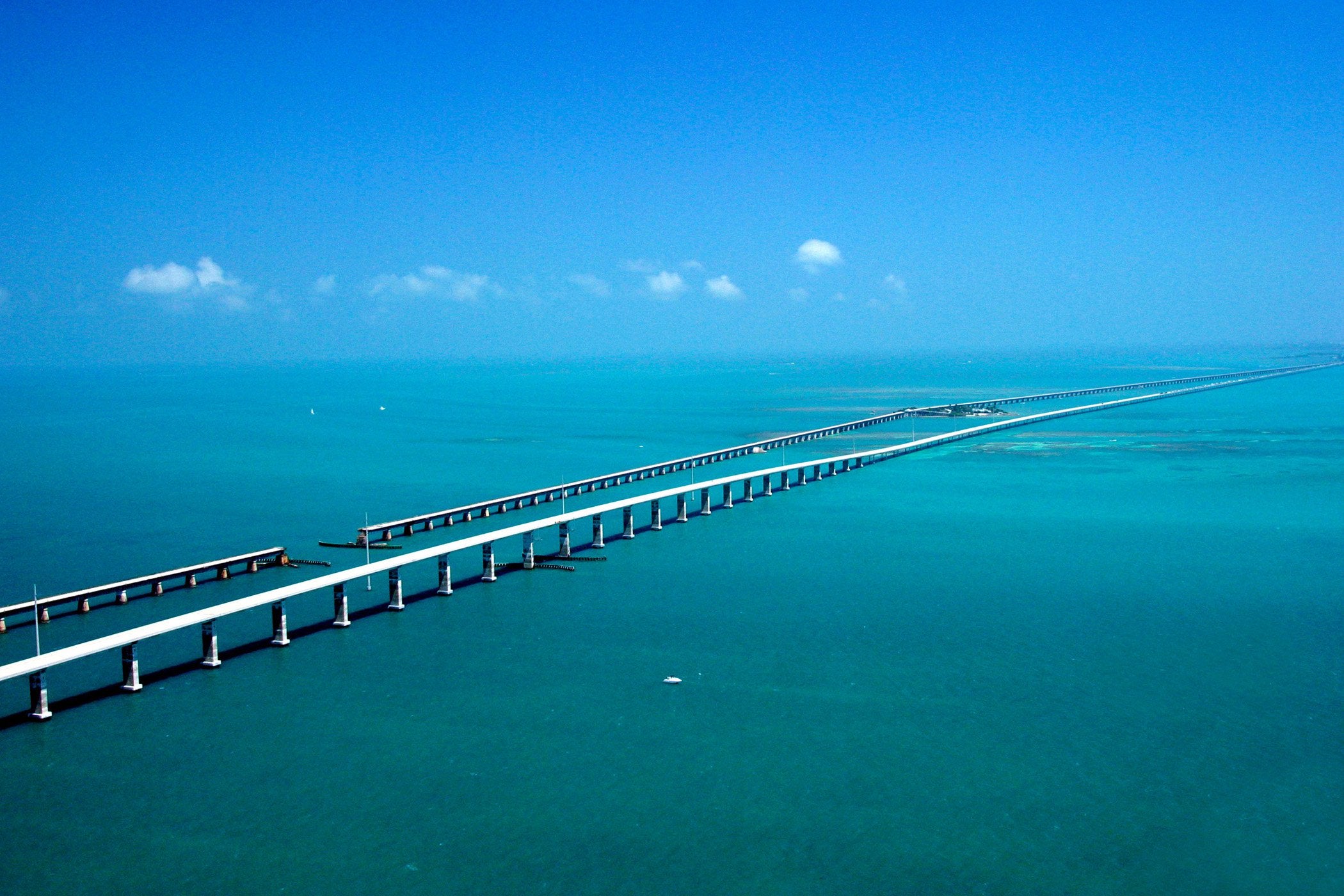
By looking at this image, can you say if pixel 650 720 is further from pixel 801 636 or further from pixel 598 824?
pixel 801 636

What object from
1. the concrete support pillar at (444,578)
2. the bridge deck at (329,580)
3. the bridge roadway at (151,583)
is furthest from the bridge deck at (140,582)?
the concrete support pillar at (444,578)

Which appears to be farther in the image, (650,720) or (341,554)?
(341,554)

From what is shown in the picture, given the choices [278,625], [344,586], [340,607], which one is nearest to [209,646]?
[278,625]

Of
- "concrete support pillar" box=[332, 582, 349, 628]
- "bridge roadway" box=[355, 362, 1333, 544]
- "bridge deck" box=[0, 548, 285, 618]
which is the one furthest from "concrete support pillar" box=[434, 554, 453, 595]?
"bridge deck" box=[0, 548, 285, 618]

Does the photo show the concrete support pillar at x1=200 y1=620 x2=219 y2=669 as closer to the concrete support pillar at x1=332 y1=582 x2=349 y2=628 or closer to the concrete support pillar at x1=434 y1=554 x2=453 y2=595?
the concrete support pillar at x1=332 y1=582 x2=349 y2=628

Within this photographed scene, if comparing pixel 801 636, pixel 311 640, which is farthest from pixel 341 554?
pixel 801 636

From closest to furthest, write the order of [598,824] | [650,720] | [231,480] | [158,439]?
[598,824] < [650,720] < [231,480] < [158,439]
